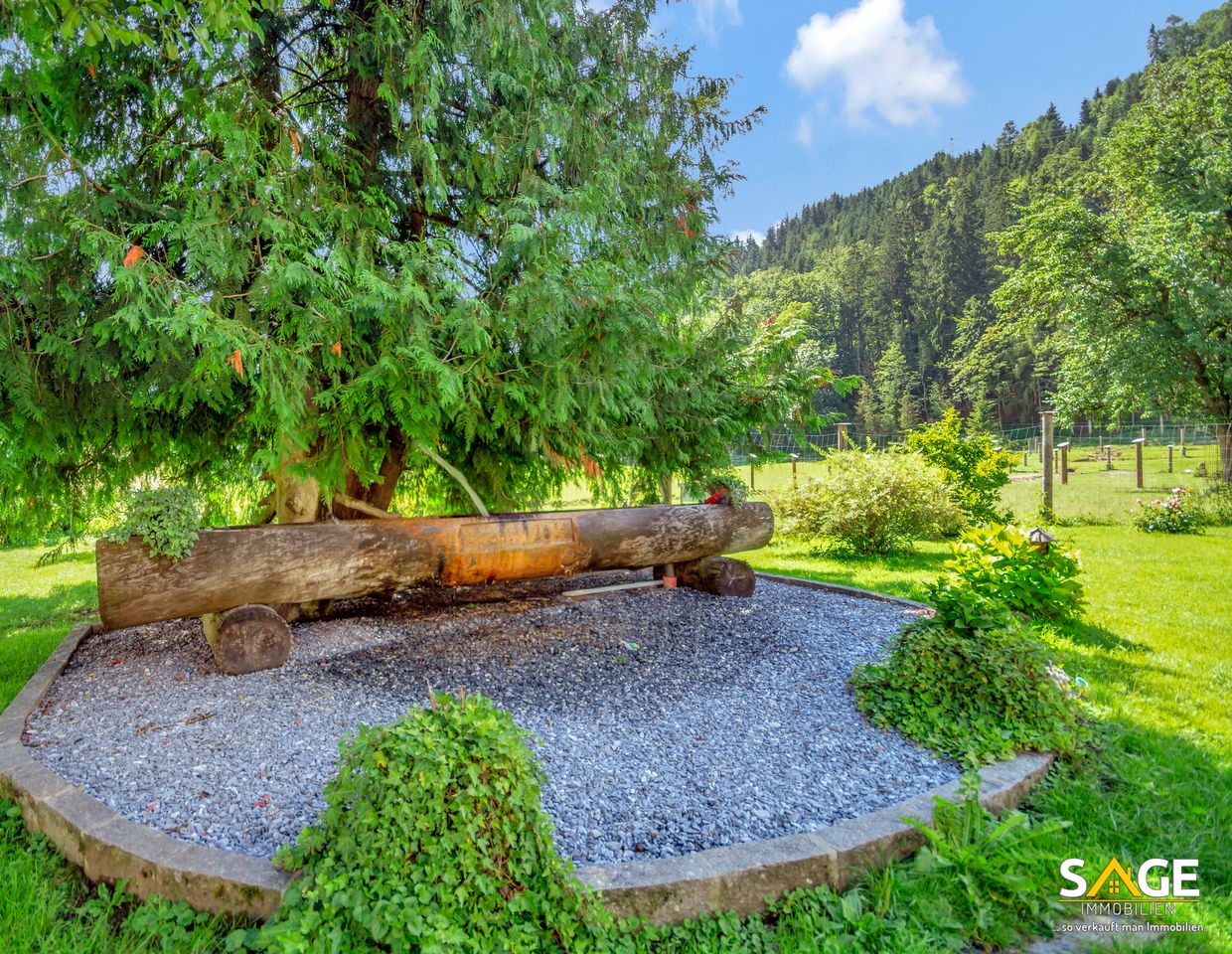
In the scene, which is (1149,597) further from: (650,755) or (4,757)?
(4,757)

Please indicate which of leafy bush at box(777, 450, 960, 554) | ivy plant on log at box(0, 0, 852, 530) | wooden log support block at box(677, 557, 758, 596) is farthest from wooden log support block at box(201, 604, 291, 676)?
leafy bush at box(777, 450, 960, 554)

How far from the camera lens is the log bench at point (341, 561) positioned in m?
3.31

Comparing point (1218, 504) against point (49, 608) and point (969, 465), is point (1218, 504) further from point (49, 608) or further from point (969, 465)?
point (49, 608)

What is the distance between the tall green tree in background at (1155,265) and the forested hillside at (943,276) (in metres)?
18.0

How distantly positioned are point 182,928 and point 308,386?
2175mm

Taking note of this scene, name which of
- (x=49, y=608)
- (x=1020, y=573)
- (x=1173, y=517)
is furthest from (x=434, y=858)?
(x=1173, y=517)

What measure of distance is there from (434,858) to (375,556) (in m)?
2.56

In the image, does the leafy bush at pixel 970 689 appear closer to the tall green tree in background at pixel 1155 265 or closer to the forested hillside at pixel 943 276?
the tall green tree in background at pixel 1155 265

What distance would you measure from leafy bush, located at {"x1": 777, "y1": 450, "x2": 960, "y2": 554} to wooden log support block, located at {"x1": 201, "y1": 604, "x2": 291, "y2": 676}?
7342 millimetres

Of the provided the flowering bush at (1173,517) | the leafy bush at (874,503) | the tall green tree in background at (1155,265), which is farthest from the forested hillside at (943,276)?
the leafy bush at (874,503)

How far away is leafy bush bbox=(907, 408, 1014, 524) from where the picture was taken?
9.78 metres

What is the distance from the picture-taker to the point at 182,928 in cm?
174

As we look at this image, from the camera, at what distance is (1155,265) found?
14.1 meters

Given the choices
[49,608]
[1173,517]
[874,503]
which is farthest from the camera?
[1173,517]
